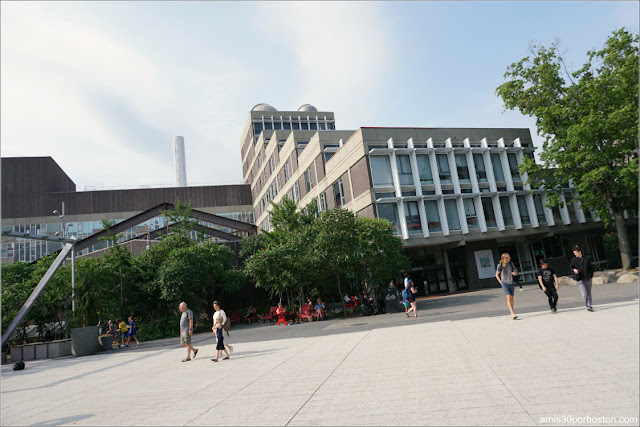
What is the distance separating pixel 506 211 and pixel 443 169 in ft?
21.9

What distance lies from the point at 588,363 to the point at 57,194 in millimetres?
74305

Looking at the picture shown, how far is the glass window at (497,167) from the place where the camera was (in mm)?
35972

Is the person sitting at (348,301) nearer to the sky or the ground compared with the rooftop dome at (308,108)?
nearer to the ground

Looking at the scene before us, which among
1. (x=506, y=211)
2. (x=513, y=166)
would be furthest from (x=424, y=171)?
(x=513, y=166)

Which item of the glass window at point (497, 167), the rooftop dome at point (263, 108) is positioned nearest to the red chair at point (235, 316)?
the glass window at point (497, 167)

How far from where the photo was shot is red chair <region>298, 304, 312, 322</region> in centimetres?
2294

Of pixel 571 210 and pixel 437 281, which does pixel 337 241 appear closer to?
pixel 437 281

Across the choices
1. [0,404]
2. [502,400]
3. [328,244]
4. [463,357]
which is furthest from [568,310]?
[0,404]

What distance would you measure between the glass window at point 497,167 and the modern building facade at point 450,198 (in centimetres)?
9

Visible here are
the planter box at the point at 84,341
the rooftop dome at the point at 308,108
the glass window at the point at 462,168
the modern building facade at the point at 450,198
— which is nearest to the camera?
the planter box at the point at 84,341

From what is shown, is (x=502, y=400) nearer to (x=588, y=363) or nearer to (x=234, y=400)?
(x=588, y=363)

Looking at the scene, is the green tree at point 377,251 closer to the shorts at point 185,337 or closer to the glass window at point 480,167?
the shorts at point 185,337

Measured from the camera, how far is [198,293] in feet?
90.5

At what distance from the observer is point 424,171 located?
111 feet
